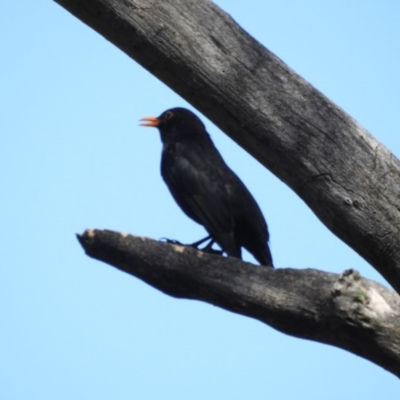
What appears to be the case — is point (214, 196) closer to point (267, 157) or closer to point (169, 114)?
point (169, 114)

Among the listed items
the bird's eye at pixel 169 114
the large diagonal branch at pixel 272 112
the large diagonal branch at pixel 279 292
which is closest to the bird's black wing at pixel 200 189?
the bird's eye at pixel 169 114

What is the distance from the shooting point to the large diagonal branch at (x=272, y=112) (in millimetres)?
3951

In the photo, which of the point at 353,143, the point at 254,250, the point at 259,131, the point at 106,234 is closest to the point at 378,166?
the point at 353,143

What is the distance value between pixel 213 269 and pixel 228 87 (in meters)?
0.83

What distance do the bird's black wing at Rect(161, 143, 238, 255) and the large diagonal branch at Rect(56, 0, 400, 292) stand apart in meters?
2.06

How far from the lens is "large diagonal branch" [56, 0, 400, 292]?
3.95 metres

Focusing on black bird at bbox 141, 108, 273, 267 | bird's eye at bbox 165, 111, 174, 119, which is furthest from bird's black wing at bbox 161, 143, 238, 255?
bird's eye at bbox 165, 111, 174, 119

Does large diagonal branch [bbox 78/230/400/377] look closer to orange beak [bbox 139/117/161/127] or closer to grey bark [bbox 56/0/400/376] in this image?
grey bark [bbox 56/0/400/376]

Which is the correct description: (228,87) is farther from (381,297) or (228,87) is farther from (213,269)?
(381,297)

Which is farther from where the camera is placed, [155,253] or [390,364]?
[155,253]

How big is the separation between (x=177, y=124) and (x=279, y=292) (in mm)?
3800

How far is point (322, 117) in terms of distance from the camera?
13.2ft

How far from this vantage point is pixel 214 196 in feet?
20.9

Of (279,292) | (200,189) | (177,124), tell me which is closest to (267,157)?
(279,292)
